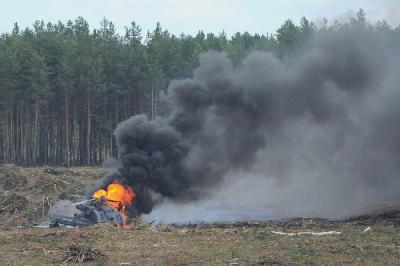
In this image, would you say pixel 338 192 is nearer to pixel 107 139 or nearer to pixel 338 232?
pixel 338 232

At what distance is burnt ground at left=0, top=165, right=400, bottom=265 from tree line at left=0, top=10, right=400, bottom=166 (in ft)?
101

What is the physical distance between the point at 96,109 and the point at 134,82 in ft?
19.1

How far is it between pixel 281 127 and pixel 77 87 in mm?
30474

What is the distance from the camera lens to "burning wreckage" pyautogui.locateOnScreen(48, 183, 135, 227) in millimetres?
25062

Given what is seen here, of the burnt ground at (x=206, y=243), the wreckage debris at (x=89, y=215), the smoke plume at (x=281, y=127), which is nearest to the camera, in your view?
the burnt ground at (x=206, y=243)

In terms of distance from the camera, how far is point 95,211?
2497cm

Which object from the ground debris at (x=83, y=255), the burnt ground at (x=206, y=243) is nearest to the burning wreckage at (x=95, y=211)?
the burnt ground at (x=206, y=243)

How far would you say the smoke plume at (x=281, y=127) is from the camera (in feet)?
94.8

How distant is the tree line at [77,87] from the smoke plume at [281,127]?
2061cm

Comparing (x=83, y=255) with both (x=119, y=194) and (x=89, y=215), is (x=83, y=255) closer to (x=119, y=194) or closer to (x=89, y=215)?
(x=89, y=215)

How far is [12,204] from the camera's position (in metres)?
29.9

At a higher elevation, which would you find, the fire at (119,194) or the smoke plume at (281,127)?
the smoke plume at (281,127)

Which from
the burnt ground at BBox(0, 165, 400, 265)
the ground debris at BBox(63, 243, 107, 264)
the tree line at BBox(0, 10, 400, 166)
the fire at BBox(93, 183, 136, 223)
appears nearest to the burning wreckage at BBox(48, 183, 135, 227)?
the fire at BBox(93, 183, 136, 223)

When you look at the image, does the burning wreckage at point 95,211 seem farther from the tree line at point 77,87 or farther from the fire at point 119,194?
the tree line at point 77,87
